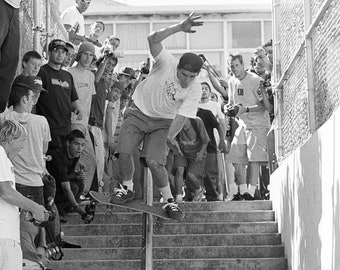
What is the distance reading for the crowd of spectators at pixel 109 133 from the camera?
873 cm

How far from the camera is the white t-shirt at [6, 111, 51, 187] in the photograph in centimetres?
875

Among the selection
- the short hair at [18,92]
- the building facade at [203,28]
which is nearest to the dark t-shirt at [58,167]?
the short hair at [18,92]

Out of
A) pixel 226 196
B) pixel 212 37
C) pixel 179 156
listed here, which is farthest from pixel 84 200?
pixel 212 37

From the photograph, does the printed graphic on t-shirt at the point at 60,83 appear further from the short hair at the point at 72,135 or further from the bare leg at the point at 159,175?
the bare leg at the point at 159,175

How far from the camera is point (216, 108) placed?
14.0 m

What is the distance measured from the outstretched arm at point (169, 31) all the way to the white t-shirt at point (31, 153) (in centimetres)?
153

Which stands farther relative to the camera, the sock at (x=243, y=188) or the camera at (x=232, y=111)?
the sock at (x=243, y=188)

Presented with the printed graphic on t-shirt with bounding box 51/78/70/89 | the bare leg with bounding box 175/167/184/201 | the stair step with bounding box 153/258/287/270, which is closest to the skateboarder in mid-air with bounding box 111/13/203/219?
the stair step with bounding box 153/258/287/270

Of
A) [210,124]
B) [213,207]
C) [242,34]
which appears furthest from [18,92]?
[242,34]

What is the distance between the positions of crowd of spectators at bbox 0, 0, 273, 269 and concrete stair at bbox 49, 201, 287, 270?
1.12 ft

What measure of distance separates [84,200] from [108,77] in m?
2.15

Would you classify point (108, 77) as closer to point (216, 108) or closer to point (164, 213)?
point (216, 108)

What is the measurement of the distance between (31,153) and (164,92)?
73.6 inches

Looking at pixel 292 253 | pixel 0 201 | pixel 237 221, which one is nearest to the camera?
pixel 0 201
